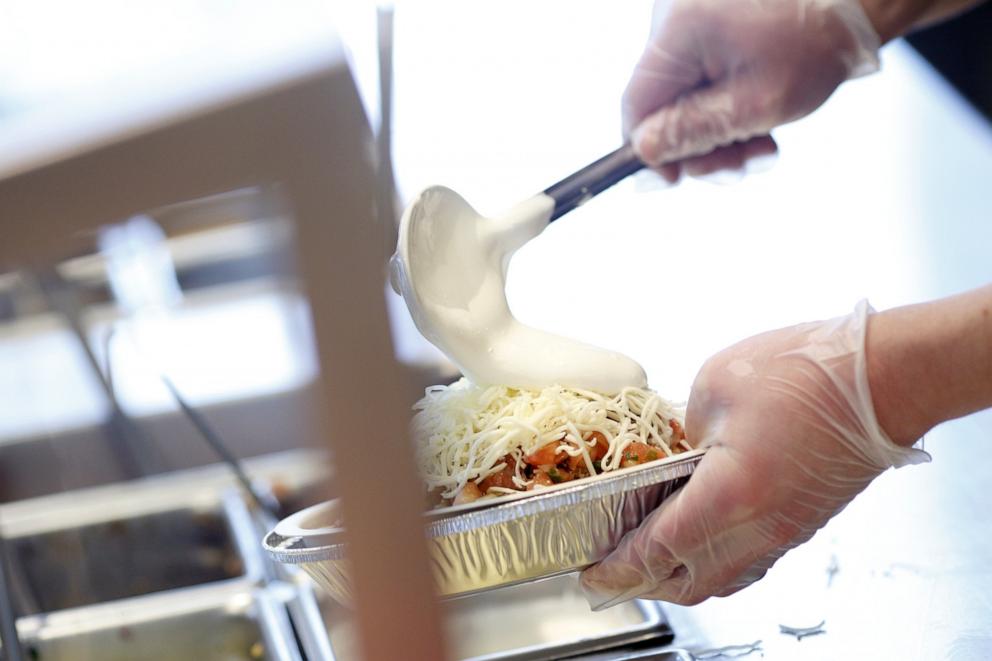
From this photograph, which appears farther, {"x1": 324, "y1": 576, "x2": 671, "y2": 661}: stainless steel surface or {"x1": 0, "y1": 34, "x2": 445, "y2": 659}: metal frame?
{"x1": 324, "y1": 576, "x2": 671, "y2": 661}: stainless steel surface

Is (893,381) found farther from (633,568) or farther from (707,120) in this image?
(707,120)

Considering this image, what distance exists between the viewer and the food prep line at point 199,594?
1.66m

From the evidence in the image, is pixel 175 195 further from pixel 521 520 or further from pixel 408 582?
pixel 521 520

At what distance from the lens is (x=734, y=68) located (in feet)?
6.51

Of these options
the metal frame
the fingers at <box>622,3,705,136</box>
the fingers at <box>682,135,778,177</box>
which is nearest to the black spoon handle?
the fingers at <box>622,3,705,136</box>

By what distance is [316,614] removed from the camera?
5.55 ft

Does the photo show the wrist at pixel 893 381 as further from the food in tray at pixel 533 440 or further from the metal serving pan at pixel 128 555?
the metal serving pan at pixel 128 555

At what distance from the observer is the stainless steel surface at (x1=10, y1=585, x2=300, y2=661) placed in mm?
1807

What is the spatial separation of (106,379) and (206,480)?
317 mm

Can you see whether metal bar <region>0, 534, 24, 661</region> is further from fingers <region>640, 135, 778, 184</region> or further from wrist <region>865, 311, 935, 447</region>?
fingers <region>640, 135, 778, 184</region>

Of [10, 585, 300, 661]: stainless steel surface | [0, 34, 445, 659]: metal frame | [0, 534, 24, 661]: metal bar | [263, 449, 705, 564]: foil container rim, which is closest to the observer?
[0, 34, 445, 659]: metal frame

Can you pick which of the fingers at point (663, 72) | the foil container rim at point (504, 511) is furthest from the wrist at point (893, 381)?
the fingers at point (663, 72)

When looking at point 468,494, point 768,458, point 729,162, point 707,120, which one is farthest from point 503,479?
point 729,162

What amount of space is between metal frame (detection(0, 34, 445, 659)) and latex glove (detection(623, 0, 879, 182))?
1.54m
